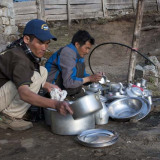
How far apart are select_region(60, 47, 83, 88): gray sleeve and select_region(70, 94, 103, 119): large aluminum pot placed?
33.5 inches

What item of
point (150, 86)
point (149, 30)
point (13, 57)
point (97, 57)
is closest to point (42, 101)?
point (13, 57)

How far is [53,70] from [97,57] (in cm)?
630

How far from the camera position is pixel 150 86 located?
16.2 ft

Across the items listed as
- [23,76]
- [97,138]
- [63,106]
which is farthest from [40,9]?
[63,106]

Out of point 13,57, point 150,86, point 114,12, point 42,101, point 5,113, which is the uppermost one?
point 114,12

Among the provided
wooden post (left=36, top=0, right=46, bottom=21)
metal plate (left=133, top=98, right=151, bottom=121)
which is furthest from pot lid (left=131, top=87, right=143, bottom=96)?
wooden post (left=36, top=0, right=46, bottom=21)

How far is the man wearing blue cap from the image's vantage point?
220 centimetres

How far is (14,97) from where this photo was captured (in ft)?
8.71

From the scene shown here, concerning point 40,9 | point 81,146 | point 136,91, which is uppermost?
point 40,9

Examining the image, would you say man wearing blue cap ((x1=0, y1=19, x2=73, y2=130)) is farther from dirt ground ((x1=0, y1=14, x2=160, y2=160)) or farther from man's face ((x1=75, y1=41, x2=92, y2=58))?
man's face ((x1=75, y1=41, x2=92, y2=58))

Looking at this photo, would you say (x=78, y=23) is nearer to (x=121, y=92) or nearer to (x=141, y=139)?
(x=121, y=92)

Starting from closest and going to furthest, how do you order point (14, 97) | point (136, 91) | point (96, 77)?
point (14, 97) → point (96, 77) → point (136, 91)

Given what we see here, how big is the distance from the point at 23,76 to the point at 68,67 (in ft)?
2.76

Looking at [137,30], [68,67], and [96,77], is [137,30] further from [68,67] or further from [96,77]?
[68,67]
